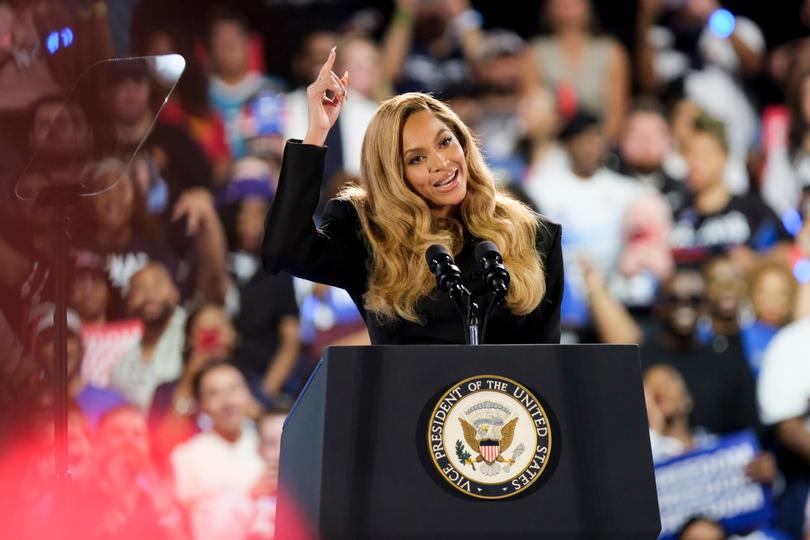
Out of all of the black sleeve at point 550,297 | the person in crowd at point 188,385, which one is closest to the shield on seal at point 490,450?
the black sleeve at point 550,297

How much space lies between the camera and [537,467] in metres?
1.55

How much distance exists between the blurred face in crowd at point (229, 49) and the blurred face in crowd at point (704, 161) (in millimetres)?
2377

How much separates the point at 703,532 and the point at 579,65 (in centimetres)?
249

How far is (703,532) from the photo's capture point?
5.60m

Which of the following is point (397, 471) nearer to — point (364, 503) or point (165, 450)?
point (364, 503)

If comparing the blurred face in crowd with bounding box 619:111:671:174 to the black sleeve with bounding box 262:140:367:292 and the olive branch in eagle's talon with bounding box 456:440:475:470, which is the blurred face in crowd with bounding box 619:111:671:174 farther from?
the olive branch in eagle's talon with bounding box 456:440:475:470

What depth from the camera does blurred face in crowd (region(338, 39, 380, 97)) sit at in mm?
5762

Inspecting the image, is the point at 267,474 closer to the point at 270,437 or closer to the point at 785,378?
the point at 270,437

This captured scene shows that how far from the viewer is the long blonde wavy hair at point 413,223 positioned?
208 centimetres

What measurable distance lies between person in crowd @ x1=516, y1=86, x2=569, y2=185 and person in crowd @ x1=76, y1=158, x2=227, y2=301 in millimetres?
1624

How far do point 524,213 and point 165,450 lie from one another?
343cm

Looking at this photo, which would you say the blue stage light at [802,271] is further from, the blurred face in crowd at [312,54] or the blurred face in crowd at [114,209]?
the blurred face in crowd at [114,209]

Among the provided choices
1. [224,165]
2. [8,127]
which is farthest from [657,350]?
[8,127]

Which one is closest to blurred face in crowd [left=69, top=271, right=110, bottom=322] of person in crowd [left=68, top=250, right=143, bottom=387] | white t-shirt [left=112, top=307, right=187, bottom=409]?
person in crowd [left=68, top=250, right=143, bottom=387]
